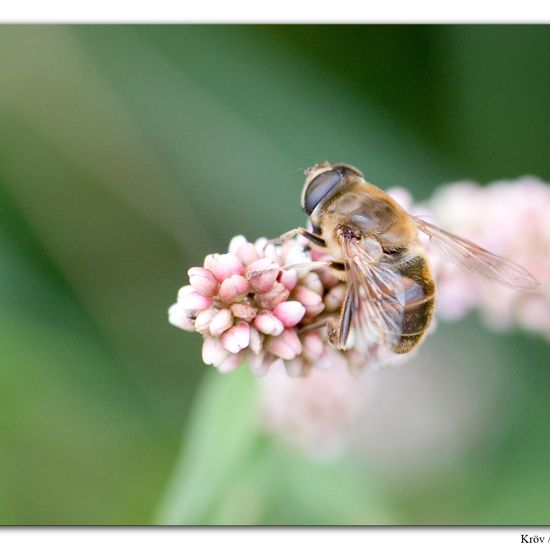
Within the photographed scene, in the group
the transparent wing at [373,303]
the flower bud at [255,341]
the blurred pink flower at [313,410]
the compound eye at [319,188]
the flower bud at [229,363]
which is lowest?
the blurred pink flower at [313,410]

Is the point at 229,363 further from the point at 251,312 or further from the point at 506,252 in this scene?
the point at 506,252

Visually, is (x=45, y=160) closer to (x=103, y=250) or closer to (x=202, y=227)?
(x=103, y=250)

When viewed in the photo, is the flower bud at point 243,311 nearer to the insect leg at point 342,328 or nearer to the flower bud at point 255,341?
the flower bud at point 255,341

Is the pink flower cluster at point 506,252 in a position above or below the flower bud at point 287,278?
below

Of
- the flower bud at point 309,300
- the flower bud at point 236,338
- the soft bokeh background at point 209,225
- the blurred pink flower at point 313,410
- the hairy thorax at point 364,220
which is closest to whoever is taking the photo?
the flower bud at point 236,338

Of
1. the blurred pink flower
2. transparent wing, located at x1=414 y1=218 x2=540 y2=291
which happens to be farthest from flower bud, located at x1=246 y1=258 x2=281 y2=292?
the blurred pink flower

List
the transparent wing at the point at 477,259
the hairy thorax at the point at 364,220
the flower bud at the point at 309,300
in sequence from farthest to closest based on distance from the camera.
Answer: the transparent wing at the point at 477,259 → the hairy thorax at the point at 364,220 → the flower bud at the point at 309,300

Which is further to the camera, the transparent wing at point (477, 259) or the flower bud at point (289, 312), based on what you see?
the transparent wing at point (477, 259)

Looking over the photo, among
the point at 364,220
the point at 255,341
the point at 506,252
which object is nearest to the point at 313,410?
the point at 506,252

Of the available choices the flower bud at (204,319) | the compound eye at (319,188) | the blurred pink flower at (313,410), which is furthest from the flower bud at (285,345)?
the blurred pink flower at (313,410)
